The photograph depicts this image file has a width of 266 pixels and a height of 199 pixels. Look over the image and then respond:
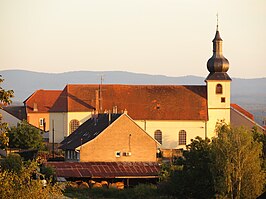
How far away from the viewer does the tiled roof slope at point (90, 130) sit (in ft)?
210

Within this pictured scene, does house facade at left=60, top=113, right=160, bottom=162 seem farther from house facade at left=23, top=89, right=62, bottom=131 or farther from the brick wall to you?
house facade at left=23, top=89, right=62, bottom=131

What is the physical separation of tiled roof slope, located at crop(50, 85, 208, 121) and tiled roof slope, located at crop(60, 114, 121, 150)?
38.1 feet

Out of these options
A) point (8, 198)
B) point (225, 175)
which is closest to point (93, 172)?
point (225, 175)

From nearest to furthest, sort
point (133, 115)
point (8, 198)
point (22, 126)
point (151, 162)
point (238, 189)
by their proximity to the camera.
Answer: point (8, 198) → point (238, 189) → point (151, 162) → point (22, 126) → point (133, 115)

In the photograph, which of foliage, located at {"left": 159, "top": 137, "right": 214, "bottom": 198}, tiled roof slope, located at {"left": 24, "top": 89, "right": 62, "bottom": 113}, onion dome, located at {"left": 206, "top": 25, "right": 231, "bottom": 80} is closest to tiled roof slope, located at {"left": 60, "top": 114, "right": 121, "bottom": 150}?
foliage, located at {"left": 159, "top": 137, "right": 214, "bottom": 198}

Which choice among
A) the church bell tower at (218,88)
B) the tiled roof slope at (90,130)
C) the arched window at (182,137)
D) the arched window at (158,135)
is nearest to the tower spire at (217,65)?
the church bell tower at (218,88)

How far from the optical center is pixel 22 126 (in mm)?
72062

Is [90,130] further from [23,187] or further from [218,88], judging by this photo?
[23,187]

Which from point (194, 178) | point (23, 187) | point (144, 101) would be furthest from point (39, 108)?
point (23, 187)

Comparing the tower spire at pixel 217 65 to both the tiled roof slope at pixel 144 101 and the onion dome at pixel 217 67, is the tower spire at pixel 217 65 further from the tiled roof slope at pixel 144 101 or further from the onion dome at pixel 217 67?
the tiled roof slope at pixel 144 101

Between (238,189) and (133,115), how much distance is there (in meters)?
35.8

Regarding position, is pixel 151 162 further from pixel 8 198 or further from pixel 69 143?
pixel 8 198

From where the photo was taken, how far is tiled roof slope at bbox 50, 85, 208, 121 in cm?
8062

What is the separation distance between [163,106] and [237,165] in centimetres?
3528
